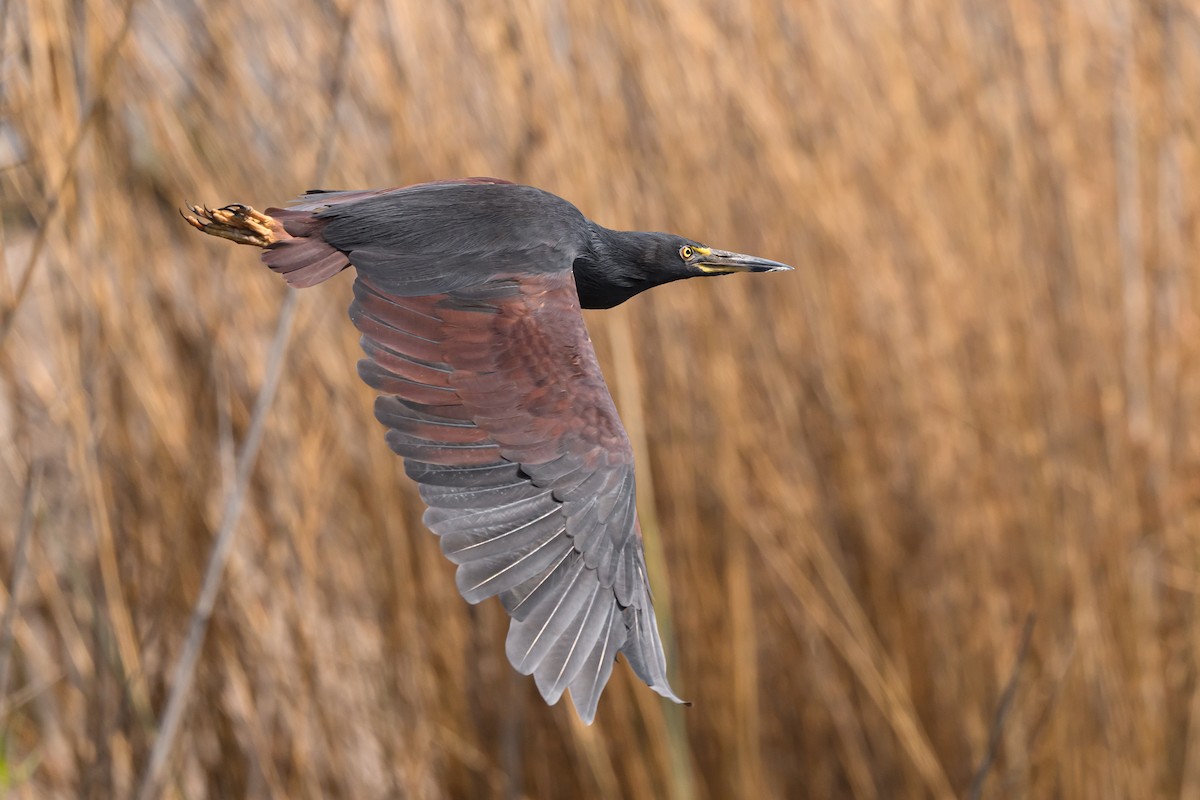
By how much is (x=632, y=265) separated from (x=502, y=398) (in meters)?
0.24

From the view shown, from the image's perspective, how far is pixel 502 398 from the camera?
3.34ft

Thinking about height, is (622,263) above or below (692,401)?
above

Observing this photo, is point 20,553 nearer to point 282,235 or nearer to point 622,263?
point 282,235

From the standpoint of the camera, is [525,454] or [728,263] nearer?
[525,454]

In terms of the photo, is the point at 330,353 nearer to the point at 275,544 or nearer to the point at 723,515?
the point at 275,544

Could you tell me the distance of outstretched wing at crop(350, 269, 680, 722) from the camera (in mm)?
951

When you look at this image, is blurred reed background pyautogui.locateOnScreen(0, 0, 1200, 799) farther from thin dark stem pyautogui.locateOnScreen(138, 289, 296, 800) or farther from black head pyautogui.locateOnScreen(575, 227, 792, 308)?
black head pyautogui.locateOnScreen(575, 227, 792, 308)

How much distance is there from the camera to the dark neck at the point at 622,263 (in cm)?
120

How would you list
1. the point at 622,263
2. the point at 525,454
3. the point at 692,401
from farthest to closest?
the point at 692,401, the point at 622,263, the point at 525,454

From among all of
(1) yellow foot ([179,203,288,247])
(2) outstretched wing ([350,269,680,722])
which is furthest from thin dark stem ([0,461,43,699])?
(2) outstretched wing ([350,269,680,722])

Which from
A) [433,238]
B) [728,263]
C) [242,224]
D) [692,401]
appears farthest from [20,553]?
[692,401]

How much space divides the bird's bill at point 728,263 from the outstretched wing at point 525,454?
0.68ft

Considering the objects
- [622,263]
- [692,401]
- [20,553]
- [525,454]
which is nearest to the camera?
[525,454]

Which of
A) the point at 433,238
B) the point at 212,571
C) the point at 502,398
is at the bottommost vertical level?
the point at 212,571
